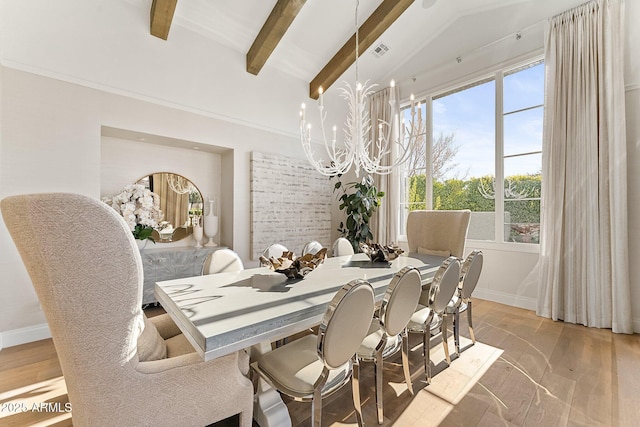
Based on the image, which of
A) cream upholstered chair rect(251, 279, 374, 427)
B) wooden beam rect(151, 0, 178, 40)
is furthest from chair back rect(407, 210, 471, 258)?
wooden beam rect(151, 0, 178, 40)

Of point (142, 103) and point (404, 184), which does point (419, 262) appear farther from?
point (142, 103)

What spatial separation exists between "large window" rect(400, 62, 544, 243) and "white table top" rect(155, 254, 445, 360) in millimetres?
2193

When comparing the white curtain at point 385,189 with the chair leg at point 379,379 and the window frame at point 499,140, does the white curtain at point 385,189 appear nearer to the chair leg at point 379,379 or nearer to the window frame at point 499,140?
the window frame at point 499,140

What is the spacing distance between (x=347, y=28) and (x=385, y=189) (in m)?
2.58

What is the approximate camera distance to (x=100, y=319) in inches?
35.1

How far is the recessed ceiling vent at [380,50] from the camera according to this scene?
427 cm

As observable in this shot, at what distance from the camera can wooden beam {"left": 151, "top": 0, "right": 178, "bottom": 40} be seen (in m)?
2.88

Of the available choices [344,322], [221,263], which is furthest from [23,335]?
[344,322]

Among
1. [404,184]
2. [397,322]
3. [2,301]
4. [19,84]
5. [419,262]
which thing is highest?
[19,84]

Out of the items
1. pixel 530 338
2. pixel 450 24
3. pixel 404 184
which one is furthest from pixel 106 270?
pixel 450 24

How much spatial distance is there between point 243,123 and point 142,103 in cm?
125

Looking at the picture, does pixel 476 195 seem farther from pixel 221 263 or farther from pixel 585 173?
pixel 221 263

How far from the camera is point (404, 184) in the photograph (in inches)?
191

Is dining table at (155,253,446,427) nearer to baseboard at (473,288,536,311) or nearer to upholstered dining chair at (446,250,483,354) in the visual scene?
upholstered dining chair at (446,250,483,354)
